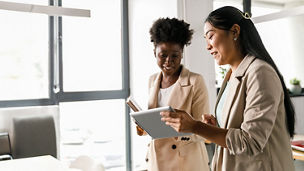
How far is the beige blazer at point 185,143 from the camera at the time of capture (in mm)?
2164

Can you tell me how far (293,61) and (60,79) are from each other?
322 cm

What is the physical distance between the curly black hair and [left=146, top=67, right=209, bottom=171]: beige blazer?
0.74 feet

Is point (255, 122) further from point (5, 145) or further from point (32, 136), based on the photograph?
point (5, 145)

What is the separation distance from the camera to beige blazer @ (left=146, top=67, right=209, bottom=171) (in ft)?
7.10

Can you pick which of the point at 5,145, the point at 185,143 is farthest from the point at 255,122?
the point at 5,145

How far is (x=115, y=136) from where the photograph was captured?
4.28 m

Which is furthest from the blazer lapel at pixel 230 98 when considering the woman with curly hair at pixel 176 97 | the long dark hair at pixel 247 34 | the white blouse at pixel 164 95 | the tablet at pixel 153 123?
A: the white blouse at pixel 164 95

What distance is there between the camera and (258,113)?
1.30 meters

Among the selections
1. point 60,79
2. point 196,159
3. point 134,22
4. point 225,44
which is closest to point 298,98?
point 134,22

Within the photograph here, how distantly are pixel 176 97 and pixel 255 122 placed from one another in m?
0.96

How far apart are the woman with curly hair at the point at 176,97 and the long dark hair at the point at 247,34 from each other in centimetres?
80

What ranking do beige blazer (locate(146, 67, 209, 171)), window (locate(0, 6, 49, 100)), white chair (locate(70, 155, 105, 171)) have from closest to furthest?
beige blazer (locate(146, 67, 209, 171)), white chair (locate(70, 155, 105, 171)), window (locate(0, 6, 49, 100))

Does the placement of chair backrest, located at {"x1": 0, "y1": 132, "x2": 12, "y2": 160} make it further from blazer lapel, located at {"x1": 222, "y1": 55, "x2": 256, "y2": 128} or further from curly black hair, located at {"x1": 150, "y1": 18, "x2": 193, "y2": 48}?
blazer lapel, located at {"x1": 222, "y1": 55, "x2": 256, "y2": 128}

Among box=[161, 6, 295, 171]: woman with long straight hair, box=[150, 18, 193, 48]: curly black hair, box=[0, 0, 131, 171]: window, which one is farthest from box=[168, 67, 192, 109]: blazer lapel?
box=[0, 0, 131, 171]: window
